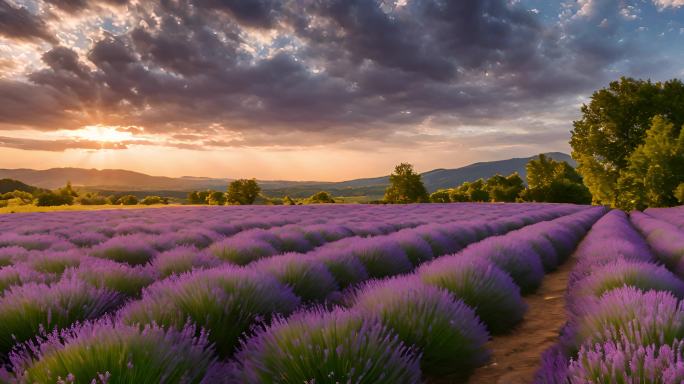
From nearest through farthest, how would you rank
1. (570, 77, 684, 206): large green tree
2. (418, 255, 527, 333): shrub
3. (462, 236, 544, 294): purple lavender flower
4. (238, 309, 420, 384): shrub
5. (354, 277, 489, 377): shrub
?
(238, 309, 420, 384): shrub
(354, 277, 489, 377): shrub
(418, 255, 527, 333): shrub
(462, 236, 544, 294): purple lavender flower
(570, 77, 684, 206): large green tree

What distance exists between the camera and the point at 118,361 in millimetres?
1869

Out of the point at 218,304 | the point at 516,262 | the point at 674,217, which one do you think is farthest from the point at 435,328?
the point at 674,217

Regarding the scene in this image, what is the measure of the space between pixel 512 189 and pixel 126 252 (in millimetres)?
68637

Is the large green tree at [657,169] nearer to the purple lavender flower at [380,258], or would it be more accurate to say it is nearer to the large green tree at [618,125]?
the large green tree at [618,125]

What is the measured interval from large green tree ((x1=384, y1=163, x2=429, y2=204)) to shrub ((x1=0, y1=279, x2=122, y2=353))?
63.7 metres

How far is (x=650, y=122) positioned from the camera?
4047 cm

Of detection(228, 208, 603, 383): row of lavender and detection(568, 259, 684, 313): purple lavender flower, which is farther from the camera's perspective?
detection(568, 259, 684, 313): purple lavender flower

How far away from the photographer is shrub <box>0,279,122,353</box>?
292 centimetres

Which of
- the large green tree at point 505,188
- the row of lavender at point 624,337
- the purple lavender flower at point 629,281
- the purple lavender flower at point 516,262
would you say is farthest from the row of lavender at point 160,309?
the large green tree at point 505,188

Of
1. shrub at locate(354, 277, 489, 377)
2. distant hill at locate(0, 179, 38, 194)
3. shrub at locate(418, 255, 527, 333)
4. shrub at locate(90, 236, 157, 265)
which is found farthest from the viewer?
distant hill at locate(0, 179, 38, 194)

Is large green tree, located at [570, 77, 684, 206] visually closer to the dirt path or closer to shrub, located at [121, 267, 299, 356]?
the dirt path

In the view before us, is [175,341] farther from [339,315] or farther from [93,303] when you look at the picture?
[93,303]

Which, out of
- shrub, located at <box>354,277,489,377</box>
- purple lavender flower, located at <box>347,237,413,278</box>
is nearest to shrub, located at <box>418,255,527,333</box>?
shrub, located at <box>354,277,489,377</box>

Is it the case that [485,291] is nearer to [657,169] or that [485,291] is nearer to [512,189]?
[657,169]
